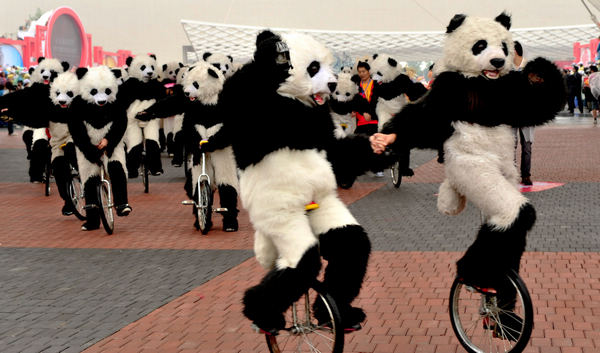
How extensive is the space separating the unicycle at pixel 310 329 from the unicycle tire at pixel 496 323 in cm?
79

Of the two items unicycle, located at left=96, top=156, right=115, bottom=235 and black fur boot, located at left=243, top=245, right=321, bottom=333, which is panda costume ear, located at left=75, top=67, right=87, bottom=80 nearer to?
unicycle, located at left=96, top=156, right=115, bottom=235

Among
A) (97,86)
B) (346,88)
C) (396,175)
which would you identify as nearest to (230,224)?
(97,86)

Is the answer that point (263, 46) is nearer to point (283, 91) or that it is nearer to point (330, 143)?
point (283, 91)

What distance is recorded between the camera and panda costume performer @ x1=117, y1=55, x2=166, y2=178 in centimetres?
1273

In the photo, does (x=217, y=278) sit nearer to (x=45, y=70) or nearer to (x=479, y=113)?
(x=479, y=113)

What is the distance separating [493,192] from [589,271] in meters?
2.67

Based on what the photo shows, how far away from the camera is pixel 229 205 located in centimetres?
942

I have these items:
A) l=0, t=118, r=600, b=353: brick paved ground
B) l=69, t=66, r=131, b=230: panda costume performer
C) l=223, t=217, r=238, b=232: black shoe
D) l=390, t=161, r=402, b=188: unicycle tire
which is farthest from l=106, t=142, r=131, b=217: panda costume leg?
l=390, t=161, r=402, b=188: unicycle tire

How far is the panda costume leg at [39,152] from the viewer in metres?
12.7

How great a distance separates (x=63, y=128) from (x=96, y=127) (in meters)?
1.75

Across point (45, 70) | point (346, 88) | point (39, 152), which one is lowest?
point (39, 152)

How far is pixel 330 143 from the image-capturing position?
456cm

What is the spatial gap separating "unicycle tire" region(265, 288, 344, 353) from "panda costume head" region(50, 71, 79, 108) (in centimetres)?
592

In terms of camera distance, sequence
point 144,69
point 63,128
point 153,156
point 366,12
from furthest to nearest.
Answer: point 366,12
point 144,69
point 153,156
point 63,128
